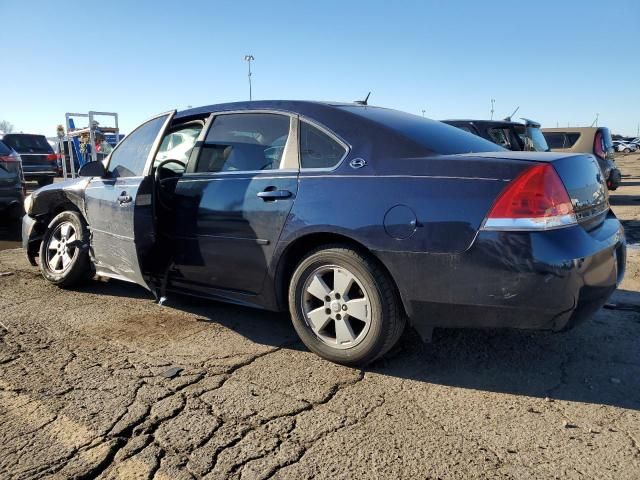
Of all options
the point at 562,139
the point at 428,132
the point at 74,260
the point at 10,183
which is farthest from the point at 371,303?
the point at 562,139

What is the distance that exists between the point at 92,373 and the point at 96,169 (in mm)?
2001

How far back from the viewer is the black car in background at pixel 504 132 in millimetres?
9828

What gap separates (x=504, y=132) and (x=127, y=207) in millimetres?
7943

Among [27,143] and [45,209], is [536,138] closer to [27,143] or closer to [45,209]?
[45,209]

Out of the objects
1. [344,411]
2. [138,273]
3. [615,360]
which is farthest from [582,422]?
[138,273]

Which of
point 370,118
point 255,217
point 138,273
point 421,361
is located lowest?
point 421,361

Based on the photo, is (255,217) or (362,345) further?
(255,217)

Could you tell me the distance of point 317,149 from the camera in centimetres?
345

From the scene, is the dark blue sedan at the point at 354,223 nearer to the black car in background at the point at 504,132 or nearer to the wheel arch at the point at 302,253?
the wheel arch at the point at 302,253

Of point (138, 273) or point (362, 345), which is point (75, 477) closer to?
point (362, 345)

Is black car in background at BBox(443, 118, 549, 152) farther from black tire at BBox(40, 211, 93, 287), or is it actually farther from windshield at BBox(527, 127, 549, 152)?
black tire at BBox(40, 211, 93, 287)

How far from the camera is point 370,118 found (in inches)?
134

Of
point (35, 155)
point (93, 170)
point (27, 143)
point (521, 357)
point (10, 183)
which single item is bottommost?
point (521, 357)

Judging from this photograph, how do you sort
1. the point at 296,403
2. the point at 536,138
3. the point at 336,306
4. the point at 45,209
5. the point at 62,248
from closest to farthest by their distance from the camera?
the point at 296,403
the point at 336,306
the point at 62,248
the point at 45,209
the point at 536,138
